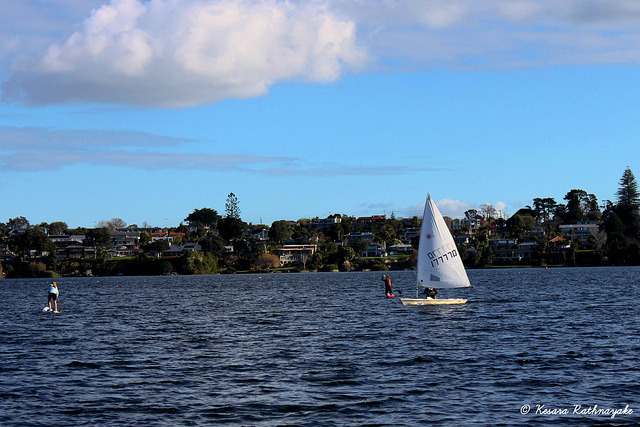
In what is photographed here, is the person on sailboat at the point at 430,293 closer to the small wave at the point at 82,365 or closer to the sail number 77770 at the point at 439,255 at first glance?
the sail number 77770 at the point at 439,255

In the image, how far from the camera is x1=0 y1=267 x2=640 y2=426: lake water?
2353cm

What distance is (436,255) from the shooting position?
209 ft

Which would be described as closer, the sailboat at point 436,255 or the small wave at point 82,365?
the small wave at point 82,365

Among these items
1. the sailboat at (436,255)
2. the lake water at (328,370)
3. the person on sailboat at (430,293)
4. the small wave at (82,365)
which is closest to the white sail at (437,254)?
the sailboat at (436,255)

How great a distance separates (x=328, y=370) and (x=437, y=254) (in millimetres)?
34176

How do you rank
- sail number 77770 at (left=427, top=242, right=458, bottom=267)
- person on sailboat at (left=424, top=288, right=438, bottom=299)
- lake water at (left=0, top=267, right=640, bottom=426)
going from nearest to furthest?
lake water at (left=0, top=267, right=640, bottom=426) → sail number 77770 at (left=427, top=242, right=458, bottom=267) → person on sailboat at (left=424, top=288, right=438, bottom=299)

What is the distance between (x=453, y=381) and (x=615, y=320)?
2864 cm

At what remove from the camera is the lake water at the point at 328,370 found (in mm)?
23531

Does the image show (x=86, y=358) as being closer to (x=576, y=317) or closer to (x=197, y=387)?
(x=197, y=387)

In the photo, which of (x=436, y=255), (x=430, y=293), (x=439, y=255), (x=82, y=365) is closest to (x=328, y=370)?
(x=82, y=365)

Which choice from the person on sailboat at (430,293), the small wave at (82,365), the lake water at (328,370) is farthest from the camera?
the person on sailboat at (430,293)

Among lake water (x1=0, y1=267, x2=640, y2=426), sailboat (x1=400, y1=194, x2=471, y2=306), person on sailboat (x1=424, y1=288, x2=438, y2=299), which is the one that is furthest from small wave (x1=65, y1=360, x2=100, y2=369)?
person on sailboat (x1=424, y1=288, x2=438, y2=299)

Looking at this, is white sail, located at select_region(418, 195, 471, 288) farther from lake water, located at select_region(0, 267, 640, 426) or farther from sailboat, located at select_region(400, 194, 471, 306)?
lake water, located at select_region(0, 267, 640, 426)

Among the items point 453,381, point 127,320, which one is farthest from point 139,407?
point 127,320
